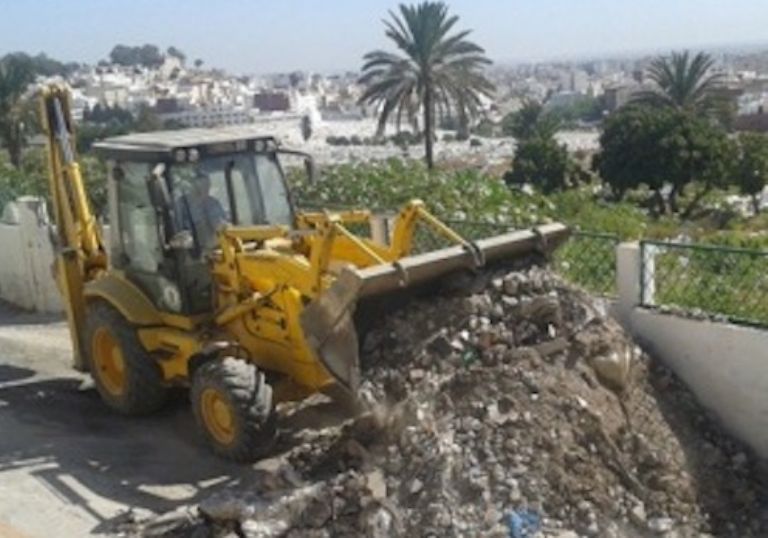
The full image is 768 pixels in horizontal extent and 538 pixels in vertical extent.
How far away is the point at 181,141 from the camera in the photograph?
8352 millimetres

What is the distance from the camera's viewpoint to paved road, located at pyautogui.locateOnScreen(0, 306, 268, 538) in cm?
736

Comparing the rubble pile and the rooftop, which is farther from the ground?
the rooftop

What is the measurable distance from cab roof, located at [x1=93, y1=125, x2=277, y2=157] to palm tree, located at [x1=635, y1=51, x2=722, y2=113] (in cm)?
4190

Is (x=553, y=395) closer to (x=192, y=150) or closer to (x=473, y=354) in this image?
(x=473, y=354)

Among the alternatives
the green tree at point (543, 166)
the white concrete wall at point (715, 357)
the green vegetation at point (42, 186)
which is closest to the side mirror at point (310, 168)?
the white concrete wall at point (715, 357)

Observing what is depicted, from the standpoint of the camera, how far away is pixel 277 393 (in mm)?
7969

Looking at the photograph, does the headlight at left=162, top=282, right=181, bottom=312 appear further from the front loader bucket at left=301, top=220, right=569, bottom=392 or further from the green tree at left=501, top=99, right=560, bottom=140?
the green tree at left=501, top=99, right=560, bottom=140

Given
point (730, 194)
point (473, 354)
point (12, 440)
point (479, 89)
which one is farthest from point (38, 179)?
point (730, 194)

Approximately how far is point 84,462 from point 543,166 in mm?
44927

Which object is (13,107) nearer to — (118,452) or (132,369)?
(132,369)

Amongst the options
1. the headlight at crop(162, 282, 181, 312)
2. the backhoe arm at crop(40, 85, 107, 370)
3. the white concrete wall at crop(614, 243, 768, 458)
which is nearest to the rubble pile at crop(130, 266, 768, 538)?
the white concrete wall at crop(614, 243, 768, 458)

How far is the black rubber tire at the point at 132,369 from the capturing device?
29.0 feet

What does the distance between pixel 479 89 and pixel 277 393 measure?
3078 cm

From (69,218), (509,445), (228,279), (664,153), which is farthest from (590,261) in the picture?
(664,153)
